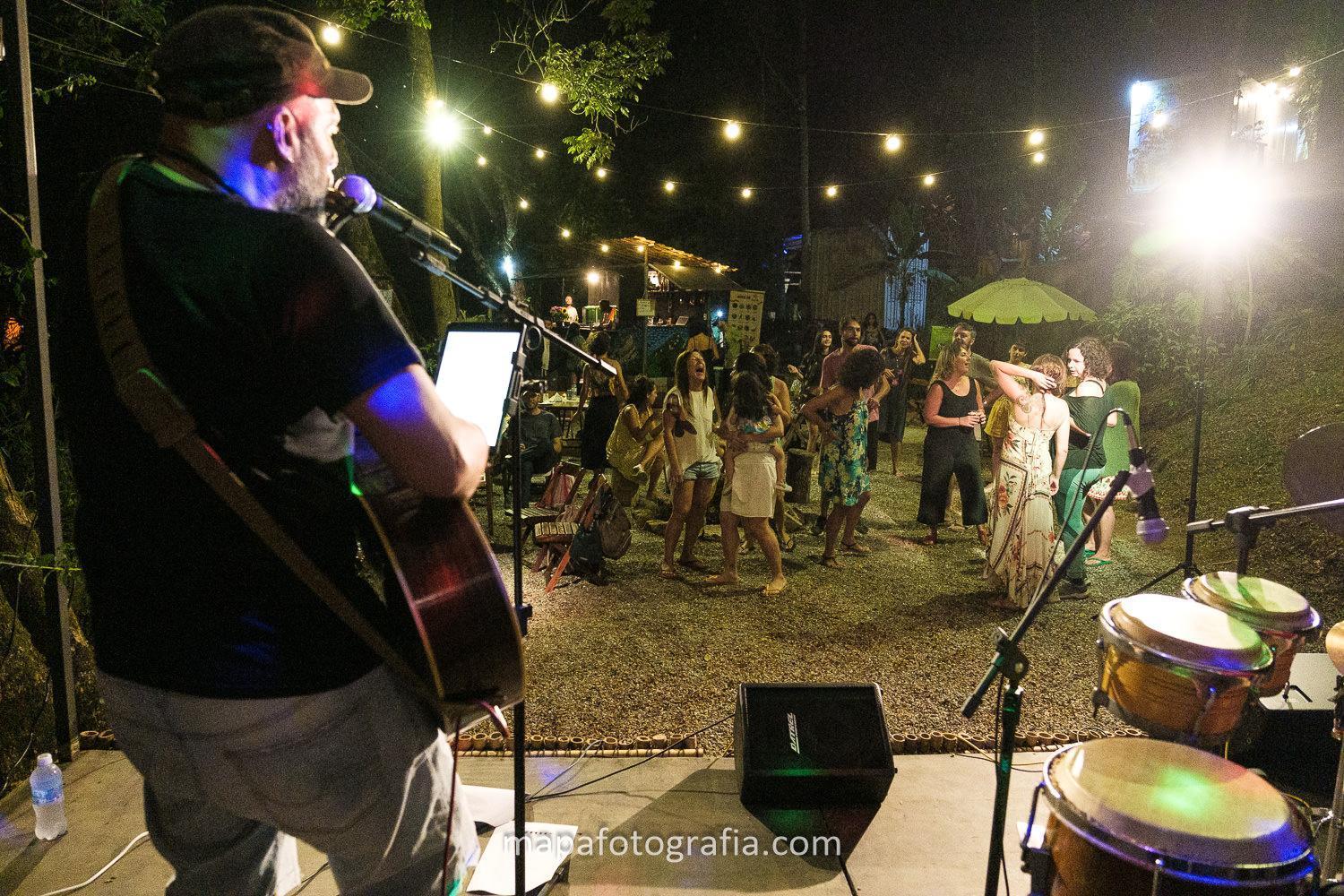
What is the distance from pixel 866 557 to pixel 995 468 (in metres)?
1.54

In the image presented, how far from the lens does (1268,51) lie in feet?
→ 52.0

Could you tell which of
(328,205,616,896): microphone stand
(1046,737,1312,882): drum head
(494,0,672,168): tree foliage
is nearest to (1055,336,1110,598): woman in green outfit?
(1046,737,1312,882): drum head

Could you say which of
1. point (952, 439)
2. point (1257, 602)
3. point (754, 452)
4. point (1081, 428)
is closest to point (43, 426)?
point (754, 452)

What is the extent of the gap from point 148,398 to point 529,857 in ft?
7.61

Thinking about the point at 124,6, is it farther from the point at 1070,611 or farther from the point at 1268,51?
the point at 1268,51

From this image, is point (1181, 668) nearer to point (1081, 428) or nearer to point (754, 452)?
point (754, 452)

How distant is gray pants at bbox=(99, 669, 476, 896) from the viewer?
128 centimetres

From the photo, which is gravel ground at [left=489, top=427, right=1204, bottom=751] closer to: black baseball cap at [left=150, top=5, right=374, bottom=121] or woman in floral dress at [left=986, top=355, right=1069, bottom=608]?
woman in floral dress at [left=986, top=355, right=1069, bottom=608]

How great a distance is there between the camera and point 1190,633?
8.33 ft

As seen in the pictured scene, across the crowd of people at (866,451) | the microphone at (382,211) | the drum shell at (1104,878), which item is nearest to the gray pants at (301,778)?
the microphone at (382,211)

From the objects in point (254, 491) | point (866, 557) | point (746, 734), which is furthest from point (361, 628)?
point (866, 557)

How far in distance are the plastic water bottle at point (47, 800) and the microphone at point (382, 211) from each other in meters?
2.56

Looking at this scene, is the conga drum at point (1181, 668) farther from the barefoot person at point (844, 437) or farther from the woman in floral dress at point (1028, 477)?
the barefoot person at point (844, 437)

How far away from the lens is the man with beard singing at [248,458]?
1.22 metres
